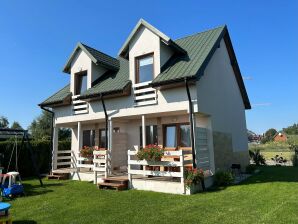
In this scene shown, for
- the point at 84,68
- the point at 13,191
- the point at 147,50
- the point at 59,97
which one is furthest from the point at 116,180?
the point at 59,97

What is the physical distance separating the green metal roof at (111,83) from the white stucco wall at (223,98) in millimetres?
4242

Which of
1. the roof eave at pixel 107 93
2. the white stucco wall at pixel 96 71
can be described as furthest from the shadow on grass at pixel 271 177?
the white stucco wall at pixel 96 71

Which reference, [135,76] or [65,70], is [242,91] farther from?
[65,70]

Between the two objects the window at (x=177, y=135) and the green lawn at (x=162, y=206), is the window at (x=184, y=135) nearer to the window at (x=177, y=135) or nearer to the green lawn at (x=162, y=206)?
the window at (x=177, y=135)

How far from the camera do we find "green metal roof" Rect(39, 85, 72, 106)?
16.7 meters

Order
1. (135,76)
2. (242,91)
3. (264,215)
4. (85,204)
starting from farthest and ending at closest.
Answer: (242,91)
(135,76)
(85,204)
(264,215)

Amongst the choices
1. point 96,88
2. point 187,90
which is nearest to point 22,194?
point 96,88

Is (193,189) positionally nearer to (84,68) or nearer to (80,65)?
(84,68)

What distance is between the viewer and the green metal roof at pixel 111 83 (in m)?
13.9

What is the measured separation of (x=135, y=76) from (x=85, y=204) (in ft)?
23.9

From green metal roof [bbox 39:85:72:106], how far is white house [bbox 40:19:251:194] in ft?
0.22

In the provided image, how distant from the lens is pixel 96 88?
1523 cm

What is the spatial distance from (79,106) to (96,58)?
3.24 m

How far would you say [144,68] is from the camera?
543 inches
